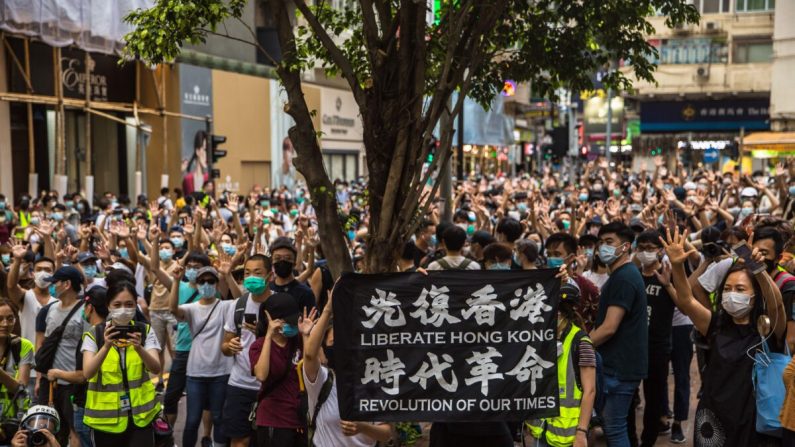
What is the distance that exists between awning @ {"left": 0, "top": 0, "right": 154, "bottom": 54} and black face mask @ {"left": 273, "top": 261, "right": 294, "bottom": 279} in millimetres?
14029

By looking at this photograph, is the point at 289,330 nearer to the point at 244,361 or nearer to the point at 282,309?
the point at 282,309

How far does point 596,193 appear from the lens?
19609 mm

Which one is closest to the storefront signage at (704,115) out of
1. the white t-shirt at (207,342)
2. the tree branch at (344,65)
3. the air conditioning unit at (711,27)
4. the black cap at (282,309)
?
the air conditioning unit at (711,27)

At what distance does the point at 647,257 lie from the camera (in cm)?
745

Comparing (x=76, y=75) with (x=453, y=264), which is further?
(x=76, y=75)

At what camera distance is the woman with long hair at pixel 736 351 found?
548 cm

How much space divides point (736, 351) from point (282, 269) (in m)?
3.51

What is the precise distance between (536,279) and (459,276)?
1.44 ft

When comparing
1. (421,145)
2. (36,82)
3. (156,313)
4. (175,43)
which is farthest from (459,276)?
(36,82)

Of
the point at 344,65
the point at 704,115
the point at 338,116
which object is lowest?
the point at 344,65

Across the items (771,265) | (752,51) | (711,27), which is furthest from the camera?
(752,51)

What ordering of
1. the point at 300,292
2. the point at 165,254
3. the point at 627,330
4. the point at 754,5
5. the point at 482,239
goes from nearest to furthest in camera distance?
the point at 627,330, the point at 300,292, the point at 165,254, the point at 482,239, the point at 754,5

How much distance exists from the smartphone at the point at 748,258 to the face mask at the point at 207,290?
13.2ft

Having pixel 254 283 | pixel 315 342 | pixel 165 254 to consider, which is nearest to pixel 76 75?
pixel 165 254
